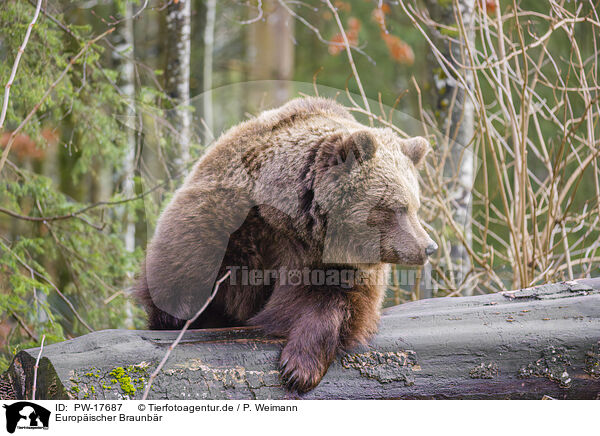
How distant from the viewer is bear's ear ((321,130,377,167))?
8.13 feet

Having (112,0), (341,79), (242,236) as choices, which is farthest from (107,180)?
A: (242,236)

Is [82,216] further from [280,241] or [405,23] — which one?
[405,23]

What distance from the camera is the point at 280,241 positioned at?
2594 mm

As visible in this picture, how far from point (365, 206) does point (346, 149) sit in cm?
29

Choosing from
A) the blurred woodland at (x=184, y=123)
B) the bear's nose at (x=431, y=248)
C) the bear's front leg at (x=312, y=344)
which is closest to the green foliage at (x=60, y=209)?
the blurred woodland at (x=184, y=123)

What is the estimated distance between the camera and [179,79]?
4.39m

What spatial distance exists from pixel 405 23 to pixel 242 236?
12.8 ft

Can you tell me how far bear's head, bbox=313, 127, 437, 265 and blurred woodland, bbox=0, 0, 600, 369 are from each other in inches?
41.5

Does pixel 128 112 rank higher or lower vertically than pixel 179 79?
lower

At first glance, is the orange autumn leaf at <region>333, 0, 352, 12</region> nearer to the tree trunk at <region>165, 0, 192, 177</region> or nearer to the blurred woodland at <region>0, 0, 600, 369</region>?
the blurred woodland at <region>0, 0, 600, 369</region>

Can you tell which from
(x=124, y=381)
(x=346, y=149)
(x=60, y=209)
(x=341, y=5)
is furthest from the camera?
(x=341, y=5)

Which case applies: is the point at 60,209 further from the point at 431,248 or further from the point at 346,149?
the point at 431,248
